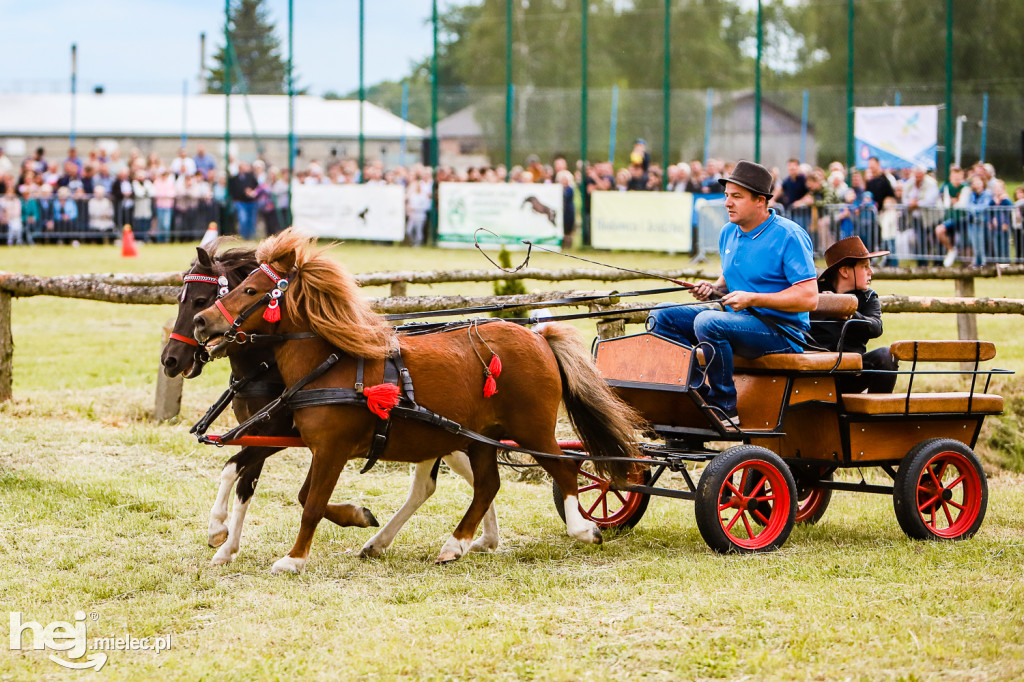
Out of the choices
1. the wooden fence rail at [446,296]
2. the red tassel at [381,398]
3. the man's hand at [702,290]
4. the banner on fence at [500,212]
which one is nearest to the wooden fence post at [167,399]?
the wooden fence rail at [446,296]

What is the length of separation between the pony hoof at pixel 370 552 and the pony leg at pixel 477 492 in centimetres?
33

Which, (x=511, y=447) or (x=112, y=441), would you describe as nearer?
(x=511, y=447)

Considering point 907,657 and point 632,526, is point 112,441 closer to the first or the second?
point 632,526

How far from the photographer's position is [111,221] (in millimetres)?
26250

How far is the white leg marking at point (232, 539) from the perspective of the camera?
5.84 meters

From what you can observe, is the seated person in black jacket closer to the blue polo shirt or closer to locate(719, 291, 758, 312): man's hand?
the blue polo shirt

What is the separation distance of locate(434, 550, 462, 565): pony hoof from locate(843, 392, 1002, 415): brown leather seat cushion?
7.64 feet

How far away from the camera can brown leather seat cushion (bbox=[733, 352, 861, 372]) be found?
6.16 metres

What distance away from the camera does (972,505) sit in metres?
6.62

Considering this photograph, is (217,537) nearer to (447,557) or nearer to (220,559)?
(220,559)

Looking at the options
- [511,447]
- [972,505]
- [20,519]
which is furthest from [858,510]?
[20,519]

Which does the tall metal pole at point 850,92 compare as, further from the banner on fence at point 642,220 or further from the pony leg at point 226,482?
the pony leg at point 226,482

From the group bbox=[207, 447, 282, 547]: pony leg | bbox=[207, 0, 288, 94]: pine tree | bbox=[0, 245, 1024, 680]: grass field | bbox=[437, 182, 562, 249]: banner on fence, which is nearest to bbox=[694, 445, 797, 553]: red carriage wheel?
bbox=[0, 245, 1024, 680]: grass field

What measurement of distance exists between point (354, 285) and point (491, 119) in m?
24.7
